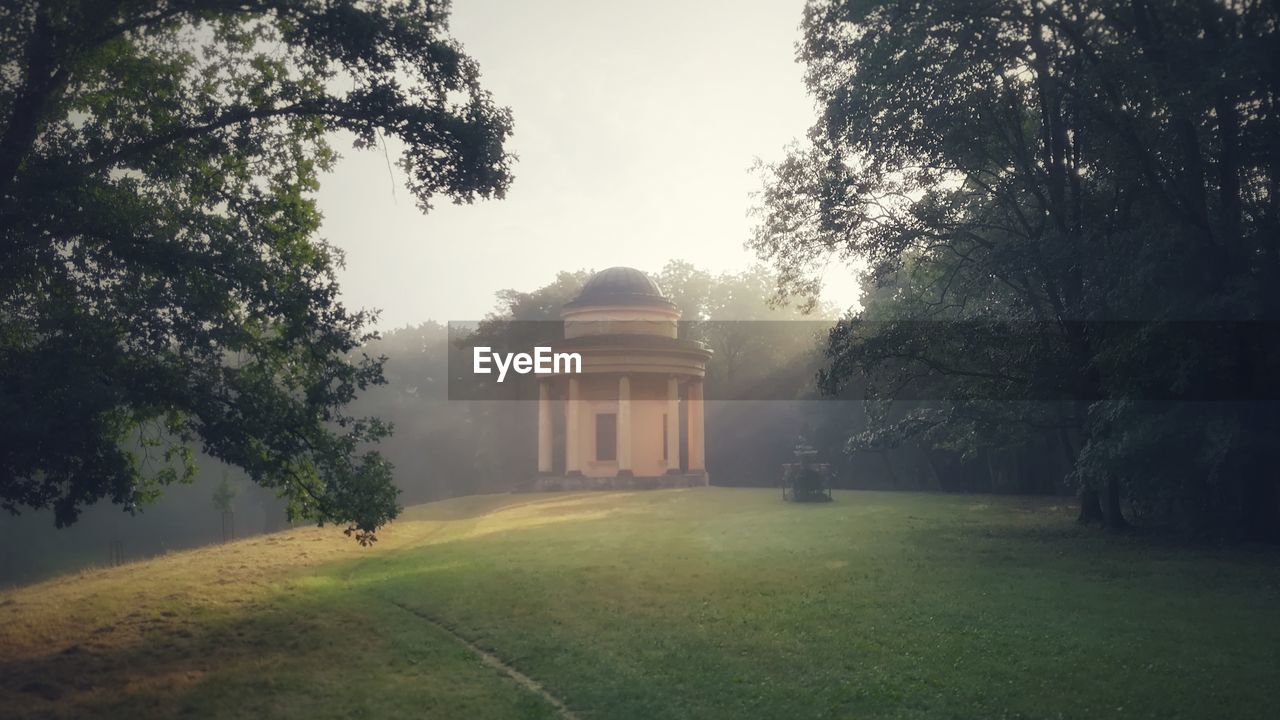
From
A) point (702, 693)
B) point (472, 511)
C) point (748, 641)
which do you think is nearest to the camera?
point (702, 693)

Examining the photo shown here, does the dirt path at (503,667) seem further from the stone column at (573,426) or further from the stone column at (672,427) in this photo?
the stone column at (672,427)

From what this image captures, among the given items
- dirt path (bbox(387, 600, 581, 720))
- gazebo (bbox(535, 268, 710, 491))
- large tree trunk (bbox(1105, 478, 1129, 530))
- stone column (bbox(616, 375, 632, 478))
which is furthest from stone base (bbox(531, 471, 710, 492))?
dirt path (bbox(387, 600, 581, 720))

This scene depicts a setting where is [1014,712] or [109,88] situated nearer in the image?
[1014,712]

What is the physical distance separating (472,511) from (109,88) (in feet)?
65.2

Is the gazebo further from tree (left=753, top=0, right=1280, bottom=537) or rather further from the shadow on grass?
the shadow on grass

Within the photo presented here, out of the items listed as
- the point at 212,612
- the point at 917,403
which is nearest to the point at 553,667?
the point at 212,612

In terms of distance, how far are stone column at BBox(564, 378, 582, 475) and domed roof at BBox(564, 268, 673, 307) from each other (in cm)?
388

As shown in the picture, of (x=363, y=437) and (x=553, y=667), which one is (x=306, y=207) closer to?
(x=363, y=437)

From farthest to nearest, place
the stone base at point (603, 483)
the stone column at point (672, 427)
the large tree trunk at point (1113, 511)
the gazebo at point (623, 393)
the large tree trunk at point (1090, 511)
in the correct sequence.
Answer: the stone column at point (672, 427), the gazebo at point (623, 393), the stone base at point (603, 483), the large tree trunk at point (1090, 511), the large tree trunk at point (1113, 511)

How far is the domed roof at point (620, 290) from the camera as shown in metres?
39.2

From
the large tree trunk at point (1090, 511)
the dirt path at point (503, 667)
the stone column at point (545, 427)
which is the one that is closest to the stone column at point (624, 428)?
the stone column at point (545, 427)

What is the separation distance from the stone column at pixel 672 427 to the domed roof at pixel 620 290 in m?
3.78

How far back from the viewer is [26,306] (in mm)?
11914

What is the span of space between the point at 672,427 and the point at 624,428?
9.51 ft
